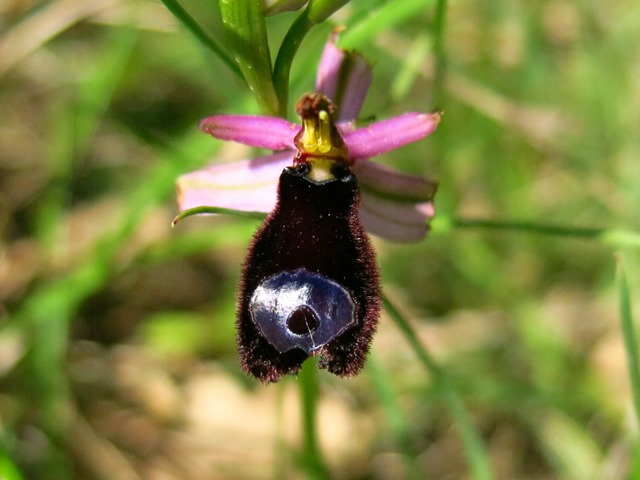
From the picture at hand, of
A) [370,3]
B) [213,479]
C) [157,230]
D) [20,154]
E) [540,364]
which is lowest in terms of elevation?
[213,479]

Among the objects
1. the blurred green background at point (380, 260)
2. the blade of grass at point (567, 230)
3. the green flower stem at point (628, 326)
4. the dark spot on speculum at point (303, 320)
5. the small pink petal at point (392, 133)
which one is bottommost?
the blurred green background at point (380, 260)

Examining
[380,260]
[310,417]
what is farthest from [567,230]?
[380,260]

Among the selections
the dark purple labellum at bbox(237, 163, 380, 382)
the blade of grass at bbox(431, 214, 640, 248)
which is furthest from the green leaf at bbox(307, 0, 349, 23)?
the blade of grass at bbox(431, 214, 640, 248)

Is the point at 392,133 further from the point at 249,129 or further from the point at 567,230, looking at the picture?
the point at 567,230

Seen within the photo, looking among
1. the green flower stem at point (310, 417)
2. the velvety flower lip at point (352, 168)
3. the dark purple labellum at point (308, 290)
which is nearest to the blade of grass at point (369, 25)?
the velvety flower lip at point (352, 168)

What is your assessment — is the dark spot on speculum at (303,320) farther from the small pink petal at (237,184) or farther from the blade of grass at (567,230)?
the blade of grass at (567,230)

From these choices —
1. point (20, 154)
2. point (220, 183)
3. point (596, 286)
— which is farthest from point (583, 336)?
point (20, 154)

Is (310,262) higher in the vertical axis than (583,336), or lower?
higher

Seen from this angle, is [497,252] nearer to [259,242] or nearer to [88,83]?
[88,83]
